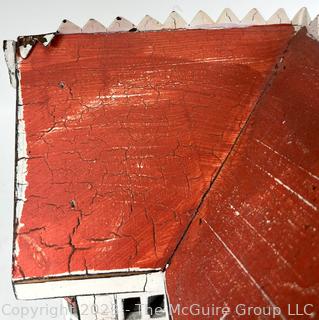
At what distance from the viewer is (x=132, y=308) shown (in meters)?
1.12

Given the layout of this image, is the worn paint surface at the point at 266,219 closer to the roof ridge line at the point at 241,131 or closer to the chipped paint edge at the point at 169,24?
the roof ridge line at the point at 241,131

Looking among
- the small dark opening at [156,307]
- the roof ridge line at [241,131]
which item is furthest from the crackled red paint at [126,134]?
the small dark opening at [156,307]

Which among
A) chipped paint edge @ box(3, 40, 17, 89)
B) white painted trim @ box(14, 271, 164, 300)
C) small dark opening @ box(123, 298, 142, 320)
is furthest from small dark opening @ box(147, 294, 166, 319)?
chipped paint edge @ box(3, 40, 17, 89)

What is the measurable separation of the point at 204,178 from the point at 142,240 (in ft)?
0.63

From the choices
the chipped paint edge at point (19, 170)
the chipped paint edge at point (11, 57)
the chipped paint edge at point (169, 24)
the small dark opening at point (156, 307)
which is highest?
the chipped paint edge at point (169, 24)

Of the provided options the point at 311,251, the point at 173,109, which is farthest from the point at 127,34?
the point at 311,251

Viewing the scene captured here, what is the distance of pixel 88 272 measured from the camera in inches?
35.1

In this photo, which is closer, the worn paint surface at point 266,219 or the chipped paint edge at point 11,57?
the worn paint surface at point 266,219

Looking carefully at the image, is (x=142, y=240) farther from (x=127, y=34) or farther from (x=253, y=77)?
(x=127, y=34)

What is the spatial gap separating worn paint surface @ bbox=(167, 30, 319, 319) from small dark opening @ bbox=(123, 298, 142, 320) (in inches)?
10.7

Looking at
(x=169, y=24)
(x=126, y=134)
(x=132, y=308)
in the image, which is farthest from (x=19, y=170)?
(x=169, y=24)

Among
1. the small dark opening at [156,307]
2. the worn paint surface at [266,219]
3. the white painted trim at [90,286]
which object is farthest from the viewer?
the small dark opening at [156,307]

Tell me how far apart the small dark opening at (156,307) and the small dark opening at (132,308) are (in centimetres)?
3

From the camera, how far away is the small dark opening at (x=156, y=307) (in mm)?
1075
